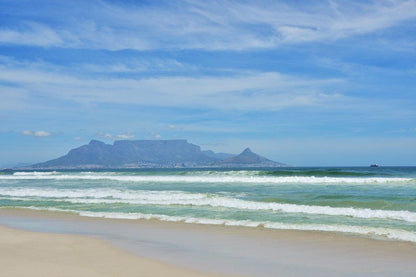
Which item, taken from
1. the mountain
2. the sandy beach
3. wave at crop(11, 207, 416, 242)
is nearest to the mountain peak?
the mountain

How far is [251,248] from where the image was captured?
7.98 meters

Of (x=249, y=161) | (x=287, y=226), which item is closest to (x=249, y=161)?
(x=249, y=161)

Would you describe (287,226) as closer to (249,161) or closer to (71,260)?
(71,260)

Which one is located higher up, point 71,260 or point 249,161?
point 249,161

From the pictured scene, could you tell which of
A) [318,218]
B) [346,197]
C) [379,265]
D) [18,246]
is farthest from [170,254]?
[346,197]

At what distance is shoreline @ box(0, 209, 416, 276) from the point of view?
6320 mm

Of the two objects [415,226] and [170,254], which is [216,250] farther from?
[415,226]

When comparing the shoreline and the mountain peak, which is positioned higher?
the mountain peak

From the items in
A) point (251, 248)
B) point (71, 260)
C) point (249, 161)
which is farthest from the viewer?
point (249, 161)

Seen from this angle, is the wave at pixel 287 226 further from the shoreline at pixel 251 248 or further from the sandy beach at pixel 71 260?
the sandy beach at pixel 71 260

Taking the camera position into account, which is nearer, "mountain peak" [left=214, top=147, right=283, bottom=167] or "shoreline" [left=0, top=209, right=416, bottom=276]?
"shoreline" [left=0, top=209, right=416, bottom=276]

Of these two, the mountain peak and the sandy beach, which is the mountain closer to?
the mountain peak

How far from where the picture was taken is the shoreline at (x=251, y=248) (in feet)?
20.7

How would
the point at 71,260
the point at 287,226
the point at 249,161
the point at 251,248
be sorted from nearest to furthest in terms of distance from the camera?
1. the point at 71,260
2. the point at 251,248
3. the point at 287,226
4. the point at 249,161
